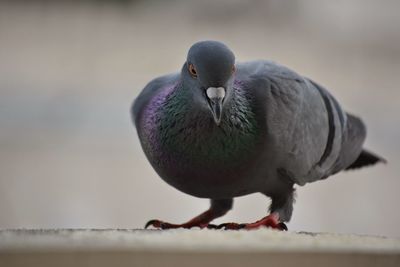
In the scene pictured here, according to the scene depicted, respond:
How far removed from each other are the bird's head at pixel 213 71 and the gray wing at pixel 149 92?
491 mm

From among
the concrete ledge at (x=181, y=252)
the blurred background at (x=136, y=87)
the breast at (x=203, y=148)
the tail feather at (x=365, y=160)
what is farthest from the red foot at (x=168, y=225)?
the blurred background at (x=136, y=87)

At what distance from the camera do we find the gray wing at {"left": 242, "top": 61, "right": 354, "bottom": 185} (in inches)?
113

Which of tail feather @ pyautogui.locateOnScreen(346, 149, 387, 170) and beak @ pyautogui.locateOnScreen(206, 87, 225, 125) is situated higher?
beak @ pyautogui.locateOnScreen(206, 87, 225, 125)

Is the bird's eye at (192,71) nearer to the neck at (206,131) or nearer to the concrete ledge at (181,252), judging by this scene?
the neck at (206,131)

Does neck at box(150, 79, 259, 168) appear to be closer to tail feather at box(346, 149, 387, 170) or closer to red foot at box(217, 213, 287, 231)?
red foot at box(217, 213, 287, 231)

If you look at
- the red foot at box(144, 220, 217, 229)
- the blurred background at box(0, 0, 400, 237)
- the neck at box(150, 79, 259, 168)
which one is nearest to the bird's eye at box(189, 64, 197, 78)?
the neck at box(150, 79, 259, 168)

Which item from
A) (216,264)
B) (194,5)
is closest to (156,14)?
(194,5)

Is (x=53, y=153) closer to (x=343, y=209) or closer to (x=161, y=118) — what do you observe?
(x=343, y=209)

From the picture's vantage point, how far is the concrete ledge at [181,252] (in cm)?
154

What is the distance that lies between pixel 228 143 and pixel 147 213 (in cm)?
315

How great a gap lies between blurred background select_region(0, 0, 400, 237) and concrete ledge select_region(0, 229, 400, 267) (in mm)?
3866

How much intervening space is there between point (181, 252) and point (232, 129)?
1188mm

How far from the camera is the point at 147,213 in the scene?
580 cm

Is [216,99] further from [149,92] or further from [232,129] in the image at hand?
[149,92]
